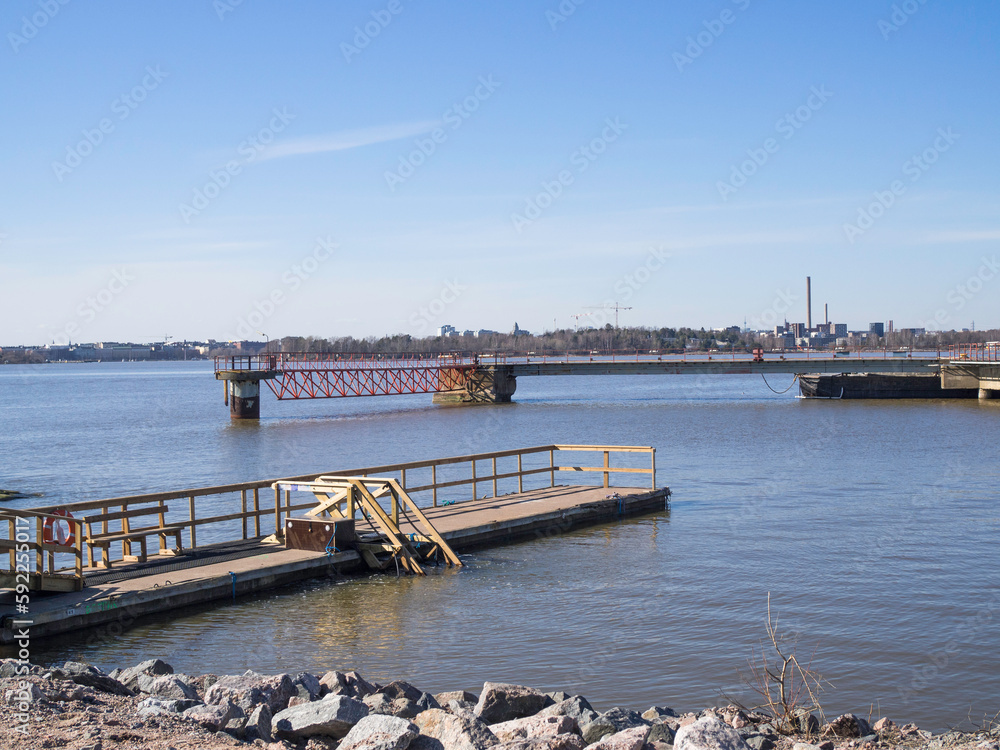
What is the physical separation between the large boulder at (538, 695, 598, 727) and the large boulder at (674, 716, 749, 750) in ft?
4.90

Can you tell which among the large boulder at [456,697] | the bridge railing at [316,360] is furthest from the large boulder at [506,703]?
the bridge railing at [316,360]

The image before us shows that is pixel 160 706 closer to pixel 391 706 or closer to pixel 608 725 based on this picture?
pixel 391 706

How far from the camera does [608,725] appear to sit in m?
8.79

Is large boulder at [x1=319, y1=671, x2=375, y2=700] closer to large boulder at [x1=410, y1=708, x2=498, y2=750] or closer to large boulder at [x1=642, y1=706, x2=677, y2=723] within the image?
large boulder at [x1=410, y1=708, x2=498, y2=750]

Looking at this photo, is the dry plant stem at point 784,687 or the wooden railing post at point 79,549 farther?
the wooden railing post at point 79,549

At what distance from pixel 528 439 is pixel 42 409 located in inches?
2412

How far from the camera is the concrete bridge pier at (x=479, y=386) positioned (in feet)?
257

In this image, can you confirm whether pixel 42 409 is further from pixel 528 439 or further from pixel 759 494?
pixel 759 494

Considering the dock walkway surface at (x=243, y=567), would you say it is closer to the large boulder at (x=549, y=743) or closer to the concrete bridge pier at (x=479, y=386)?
the large boulder at (x=549, y=743)

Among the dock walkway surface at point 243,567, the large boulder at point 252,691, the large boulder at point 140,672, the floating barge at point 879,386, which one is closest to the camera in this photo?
the large boulder at point 252,691

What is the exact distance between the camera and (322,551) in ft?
54.0

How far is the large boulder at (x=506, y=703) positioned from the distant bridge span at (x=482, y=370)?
56.9 meters

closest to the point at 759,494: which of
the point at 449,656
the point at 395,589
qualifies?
the point at 395,589

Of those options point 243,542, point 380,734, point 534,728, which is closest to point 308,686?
point 380,734
